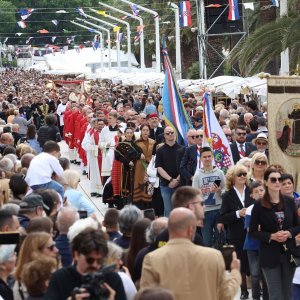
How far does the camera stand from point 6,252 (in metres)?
8.56

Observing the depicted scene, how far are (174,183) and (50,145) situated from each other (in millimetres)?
2904

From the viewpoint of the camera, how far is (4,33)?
15612cm

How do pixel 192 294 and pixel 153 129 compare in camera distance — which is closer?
pixel 192 294

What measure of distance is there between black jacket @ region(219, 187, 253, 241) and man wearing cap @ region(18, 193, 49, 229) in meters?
3.07

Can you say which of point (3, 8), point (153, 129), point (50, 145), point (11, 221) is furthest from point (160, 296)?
point (3, 8)

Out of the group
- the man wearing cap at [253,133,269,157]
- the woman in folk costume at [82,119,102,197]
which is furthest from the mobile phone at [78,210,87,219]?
the woman in folk costume at [82,119,102,197]

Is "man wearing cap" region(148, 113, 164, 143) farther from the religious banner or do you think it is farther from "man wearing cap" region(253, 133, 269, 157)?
the religious banner

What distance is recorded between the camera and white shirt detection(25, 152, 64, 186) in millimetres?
13555

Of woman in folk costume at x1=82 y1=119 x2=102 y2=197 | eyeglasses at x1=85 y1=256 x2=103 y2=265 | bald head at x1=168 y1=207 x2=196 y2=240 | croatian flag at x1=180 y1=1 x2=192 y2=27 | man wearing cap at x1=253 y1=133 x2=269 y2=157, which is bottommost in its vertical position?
woman in folk costume at x1=82 y1=119 x2=102 y2=197

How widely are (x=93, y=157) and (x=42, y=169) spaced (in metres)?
9.62

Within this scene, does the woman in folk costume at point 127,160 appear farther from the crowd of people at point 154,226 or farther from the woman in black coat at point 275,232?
the woman in black coat at point 275,232

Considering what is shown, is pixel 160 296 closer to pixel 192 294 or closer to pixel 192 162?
pixel 192 294

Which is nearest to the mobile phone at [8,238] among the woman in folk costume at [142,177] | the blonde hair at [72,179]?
the blonde hair at [72,179]

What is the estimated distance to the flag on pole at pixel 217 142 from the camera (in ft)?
53.3
